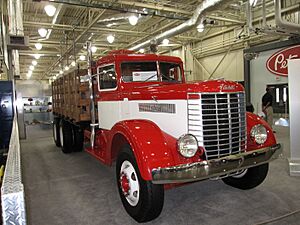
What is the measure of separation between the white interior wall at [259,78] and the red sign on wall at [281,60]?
181mm

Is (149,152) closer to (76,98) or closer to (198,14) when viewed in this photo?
(76,98)

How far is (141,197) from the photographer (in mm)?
2734

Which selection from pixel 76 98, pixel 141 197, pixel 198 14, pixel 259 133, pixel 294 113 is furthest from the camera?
pixel 198 14

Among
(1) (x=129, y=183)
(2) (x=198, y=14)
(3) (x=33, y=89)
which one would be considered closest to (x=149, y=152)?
(1) (x=129, y=183)

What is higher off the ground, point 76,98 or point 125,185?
point 76,98

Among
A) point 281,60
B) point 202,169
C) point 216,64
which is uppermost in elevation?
point 216,64

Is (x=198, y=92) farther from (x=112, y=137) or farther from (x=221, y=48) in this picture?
(x=221, y=48)

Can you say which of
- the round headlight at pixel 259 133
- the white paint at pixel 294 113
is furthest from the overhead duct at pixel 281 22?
the round headlight at pixel 259 133

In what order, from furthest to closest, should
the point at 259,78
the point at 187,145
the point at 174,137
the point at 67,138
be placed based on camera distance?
the point at 259,78
the point at 67,138
the point at 174,137
the point at 187,145

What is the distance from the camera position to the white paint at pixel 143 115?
292cm

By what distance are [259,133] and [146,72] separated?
6.27 feet

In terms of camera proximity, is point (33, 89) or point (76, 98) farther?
point (33, 89)

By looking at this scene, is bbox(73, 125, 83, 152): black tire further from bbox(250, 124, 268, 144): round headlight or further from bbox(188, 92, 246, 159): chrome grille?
bbox(250, 124, 268, 144): round headlight

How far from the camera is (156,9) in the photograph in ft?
25.3
